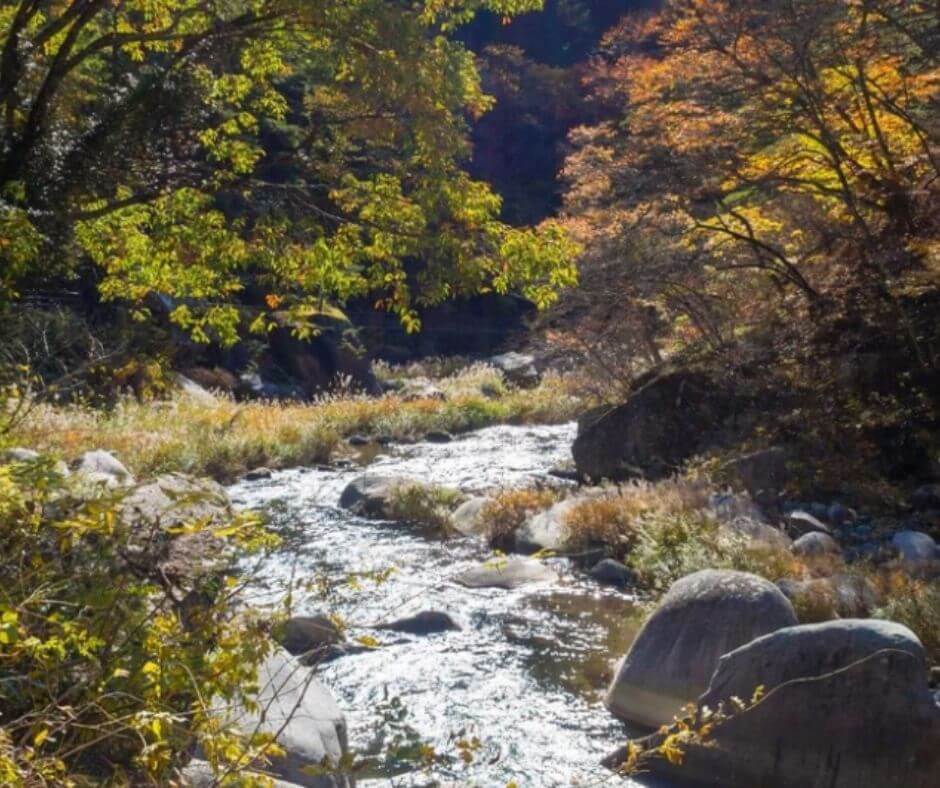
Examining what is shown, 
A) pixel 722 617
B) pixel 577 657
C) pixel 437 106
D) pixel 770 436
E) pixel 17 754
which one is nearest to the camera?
pixel 17 754

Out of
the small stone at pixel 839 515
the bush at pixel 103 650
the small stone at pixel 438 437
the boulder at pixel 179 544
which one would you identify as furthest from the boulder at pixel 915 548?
the small stone at pixel 438 437

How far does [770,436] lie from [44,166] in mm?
8890

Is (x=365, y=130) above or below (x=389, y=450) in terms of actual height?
above

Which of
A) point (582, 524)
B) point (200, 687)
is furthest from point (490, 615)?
point (200, 687)

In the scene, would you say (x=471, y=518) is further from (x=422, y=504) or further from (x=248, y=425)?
(x=248, y=425)

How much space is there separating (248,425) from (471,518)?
6.92 meters

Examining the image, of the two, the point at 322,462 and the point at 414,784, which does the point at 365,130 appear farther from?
the point at 322,462

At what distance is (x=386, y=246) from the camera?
6215mm

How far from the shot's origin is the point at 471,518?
490 inches

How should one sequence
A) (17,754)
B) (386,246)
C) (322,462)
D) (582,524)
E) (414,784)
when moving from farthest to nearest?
(322,462) → (582,524) → (386,246) → (414,784) → (17,754)

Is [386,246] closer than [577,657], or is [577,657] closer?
[386,246]

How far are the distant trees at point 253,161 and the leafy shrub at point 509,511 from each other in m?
5.56

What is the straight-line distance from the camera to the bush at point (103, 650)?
2.90m

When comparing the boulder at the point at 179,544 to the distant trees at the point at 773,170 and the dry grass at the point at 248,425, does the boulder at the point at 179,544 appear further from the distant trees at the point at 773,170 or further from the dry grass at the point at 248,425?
the distant trees at the point at 773,170
